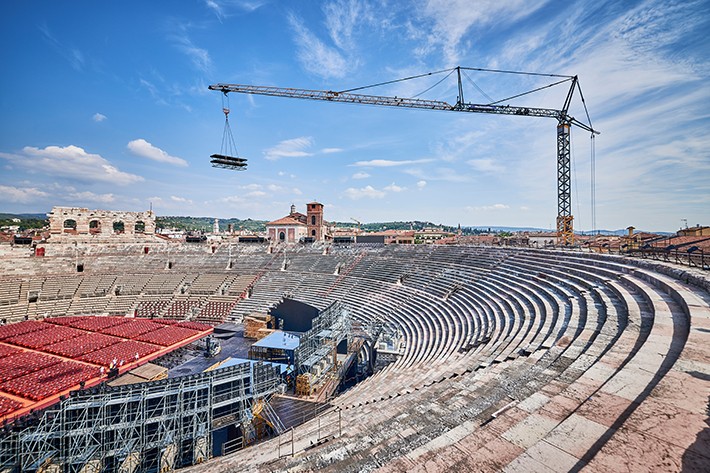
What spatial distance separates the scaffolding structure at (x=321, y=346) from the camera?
18.3 metres

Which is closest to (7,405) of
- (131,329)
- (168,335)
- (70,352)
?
(70,352)

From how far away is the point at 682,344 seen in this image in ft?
20.5

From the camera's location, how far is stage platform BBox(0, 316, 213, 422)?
1598 cm

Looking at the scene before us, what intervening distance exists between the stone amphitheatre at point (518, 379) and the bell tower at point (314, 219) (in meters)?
36.7

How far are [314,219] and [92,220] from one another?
125ft

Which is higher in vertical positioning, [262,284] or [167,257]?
[167,257]

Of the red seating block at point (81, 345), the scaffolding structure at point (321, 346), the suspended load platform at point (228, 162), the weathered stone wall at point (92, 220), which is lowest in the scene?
the red seating block at point (81, 345)

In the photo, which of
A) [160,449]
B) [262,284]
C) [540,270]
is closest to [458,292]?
[540,270]

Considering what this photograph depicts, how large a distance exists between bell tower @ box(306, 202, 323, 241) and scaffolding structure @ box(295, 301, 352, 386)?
4529cm

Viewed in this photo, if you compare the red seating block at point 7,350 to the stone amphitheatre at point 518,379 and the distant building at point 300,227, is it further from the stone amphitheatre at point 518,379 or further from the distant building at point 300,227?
the distant building at point 300,227

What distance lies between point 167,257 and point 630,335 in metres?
52.7

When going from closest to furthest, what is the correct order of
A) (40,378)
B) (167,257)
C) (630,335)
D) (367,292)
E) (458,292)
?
(630,335) → (40,378) → (458,292) → (367,292) → (167,257)

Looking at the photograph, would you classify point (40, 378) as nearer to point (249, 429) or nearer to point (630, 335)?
point (249, 429)

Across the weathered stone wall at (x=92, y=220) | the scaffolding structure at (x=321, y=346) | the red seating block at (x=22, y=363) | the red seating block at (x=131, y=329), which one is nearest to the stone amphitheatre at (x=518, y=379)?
the scaffolding structure at (x=321, y=346)
